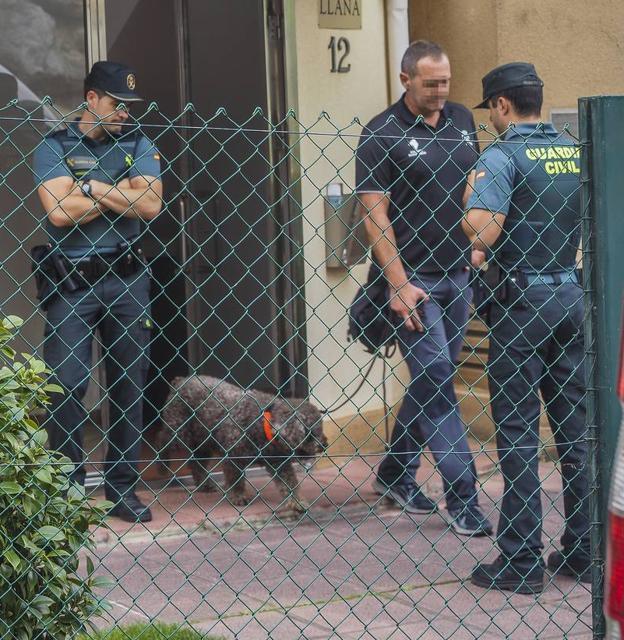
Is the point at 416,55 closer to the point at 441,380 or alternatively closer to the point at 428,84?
the point at 428,84

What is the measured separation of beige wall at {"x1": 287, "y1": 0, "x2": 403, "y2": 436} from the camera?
307 inches

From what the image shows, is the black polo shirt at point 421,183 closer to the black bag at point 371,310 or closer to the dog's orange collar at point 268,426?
the black bag at point 371,310

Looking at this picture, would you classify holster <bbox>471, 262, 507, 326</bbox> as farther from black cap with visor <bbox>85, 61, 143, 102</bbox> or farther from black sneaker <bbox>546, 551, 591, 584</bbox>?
black cap with visor <bbox>85, 61, 143, 102</bbox>

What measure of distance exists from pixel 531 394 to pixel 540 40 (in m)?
3.60

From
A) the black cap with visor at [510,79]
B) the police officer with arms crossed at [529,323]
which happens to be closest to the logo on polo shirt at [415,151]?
the black cap with visor at [510,79]

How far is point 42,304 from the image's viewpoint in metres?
6.22

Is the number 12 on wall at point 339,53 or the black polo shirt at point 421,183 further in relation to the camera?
the number 12 on wall at point 339,53

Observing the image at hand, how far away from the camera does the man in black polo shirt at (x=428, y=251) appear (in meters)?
6.30

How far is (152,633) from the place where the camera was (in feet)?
15.3

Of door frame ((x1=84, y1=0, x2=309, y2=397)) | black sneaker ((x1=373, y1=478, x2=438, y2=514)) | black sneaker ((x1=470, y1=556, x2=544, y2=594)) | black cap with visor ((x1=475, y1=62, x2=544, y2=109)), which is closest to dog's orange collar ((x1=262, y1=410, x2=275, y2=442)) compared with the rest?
black sneaker ((x1=373, y1=478, x2=438, y2=514))

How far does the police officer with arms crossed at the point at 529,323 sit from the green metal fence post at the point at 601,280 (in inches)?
41.4

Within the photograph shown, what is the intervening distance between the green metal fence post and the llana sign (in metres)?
3.95

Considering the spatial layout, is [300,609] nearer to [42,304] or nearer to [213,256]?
[42,304]

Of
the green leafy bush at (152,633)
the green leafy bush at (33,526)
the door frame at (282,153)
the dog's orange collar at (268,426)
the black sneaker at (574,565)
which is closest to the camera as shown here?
the green leafy bush at (33,526)
